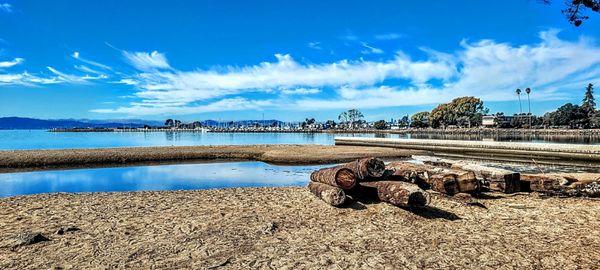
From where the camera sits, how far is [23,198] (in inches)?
521

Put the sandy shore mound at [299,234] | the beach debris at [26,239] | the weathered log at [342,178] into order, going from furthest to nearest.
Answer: the weathered log at [342,178] < the beach debris at [26,239] < the sandy shore mound at [299,234]

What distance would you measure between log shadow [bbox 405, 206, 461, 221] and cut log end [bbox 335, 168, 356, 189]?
1895 millimetres

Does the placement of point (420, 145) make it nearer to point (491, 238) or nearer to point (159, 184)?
point (159, 184)

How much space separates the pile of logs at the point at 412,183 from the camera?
35.6ft

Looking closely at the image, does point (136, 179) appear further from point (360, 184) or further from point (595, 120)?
point (595, 120)

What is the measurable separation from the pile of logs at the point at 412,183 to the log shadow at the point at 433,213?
41cm

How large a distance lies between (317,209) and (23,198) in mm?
10247

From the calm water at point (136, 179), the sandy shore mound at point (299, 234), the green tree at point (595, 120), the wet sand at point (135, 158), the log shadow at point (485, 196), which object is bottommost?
the calm water at point (136, 179)

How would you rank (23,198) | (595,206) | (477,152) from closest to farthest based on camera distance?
(595,206) → (23,198) → (477,152)

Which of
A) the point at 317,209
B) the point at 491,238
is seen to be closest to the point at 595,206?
the point at 491,238

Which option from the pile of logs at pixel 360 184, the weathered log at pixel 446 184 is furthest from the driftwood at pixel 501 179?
the pile of logs at pixel 360 184

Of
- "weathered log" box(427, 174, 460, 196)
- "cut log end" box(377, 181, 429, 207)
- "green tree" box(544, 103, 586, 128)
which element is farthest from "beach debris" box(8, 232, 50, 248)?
"green tree" box(544, 103, 586, 128)

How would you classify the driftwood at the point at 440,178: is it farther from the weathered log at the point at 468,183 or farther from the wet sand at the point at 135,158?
the wet sand at the point at 135,158

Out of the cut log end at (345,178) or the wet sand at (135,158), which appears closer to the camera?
the cut log end at (345,178)
